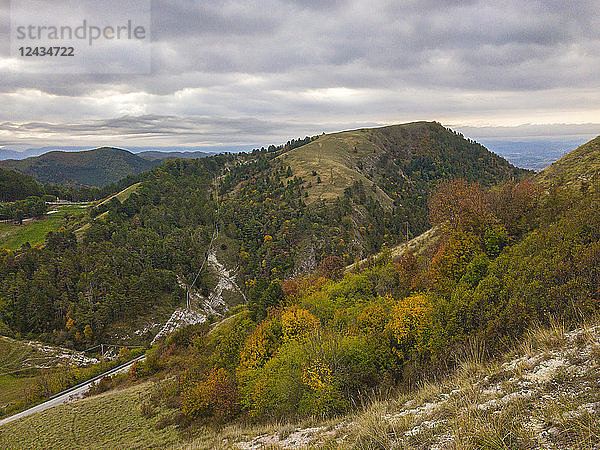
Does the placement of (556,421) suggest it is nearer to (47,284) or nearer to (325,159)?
(47,284)

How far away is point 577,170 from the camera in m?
38.9

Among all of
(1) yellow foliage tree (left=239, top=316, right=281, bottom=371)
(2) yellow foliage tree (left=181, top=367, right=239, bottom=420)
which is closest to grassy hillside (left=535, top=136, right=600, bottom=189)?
(1) yellow foliage tree (left=239, top=316, right=281, bottom=371)

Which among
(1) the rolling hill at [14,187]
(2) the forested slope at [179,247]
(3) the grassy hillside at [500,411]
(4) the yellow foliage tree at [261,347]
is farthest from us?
(1) the rolling hill at [14,187]

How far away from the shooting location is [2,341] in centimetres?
7594

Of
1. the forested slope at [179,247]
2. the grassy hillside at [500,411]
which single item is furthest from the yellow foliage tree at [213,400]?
the forested slope at [179,247]

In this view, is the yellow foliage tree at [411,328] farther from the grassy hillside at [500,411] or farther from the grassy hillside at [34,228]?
the grassy hillside at [34,228]

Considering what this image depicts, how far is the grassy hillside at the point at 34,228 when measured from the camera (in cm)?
12077

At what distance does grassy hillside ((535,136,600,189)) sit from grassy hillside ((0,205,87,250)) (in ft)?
528

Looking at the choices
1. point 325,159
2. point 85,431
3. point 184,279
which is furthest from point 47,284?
point 325,159

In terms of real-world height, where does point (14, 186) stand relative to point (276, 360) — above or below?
above

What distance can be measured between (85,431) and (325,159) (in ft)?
594

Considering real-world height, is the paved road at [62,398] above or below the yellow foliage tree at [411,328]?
below

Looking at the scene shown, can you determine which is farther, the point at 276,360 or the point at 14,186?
the point at 14,186

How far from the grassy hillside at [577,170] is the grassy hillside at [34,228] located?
161083 mm
